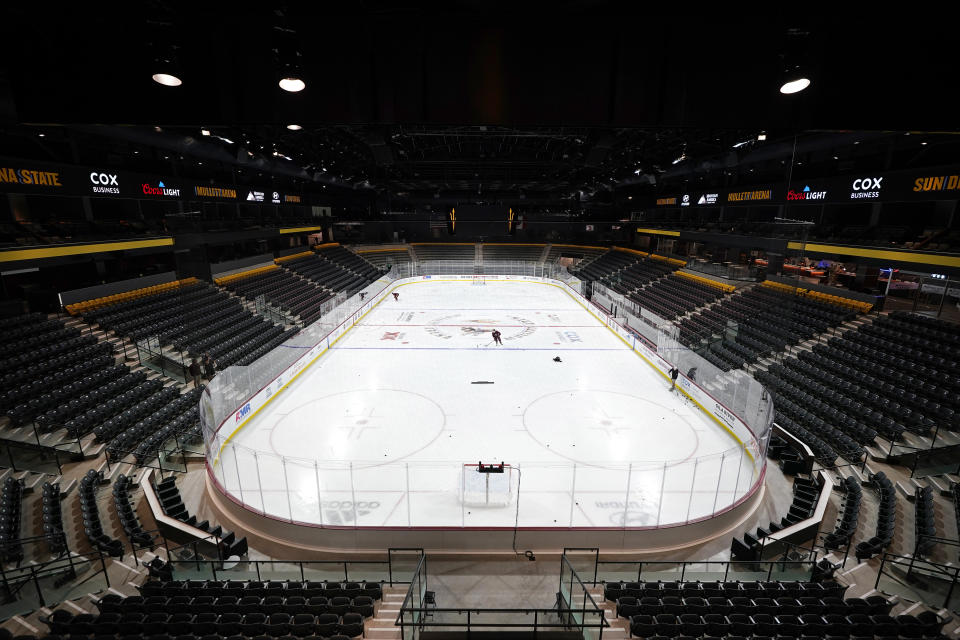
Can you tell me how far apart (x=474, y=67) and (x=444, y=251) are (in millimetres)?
42593

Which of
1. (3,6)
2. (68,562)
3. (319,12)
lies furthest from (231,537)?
(319,12)

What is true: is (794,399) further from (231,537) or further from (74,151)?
(74,151)

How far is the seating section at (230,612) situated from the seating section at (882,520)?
8698 millimetres

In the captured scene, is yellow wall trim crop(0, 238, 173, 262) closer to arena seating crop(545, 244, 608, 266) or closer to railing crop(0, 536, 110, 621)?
railing crop(0, 536, 110, 621)

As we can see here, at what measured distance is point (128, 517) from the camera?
8.05 m

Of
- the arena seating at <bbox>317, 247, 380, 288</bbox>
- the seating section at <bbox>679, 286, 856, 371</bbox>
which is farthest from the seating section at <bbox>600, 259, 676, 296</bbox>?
the arena seating at <bbox>317, 247, 380, 288</bbox>

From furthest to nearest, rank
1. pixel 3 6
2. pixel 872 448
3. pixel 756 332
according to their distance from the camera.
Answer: pixel 756 332
pixel 872 448
pixel 3 6

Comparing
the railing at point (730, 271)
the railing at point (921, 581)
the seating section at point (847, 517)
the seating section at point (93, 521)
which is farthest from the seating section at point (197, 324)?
the railing at point (730, 271)

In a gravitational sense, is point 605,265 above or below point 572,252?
below

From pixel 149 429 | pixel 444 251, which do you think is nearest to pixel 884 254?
pixel 149 429

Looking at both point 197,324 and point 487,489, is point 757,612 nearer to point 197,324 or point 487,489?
point 487,489

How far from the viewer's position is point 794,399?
44.6ft

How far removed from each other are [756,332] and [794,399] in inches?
212

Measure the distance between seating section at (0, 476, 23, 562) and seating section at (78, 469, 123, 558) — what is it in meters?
0.84
